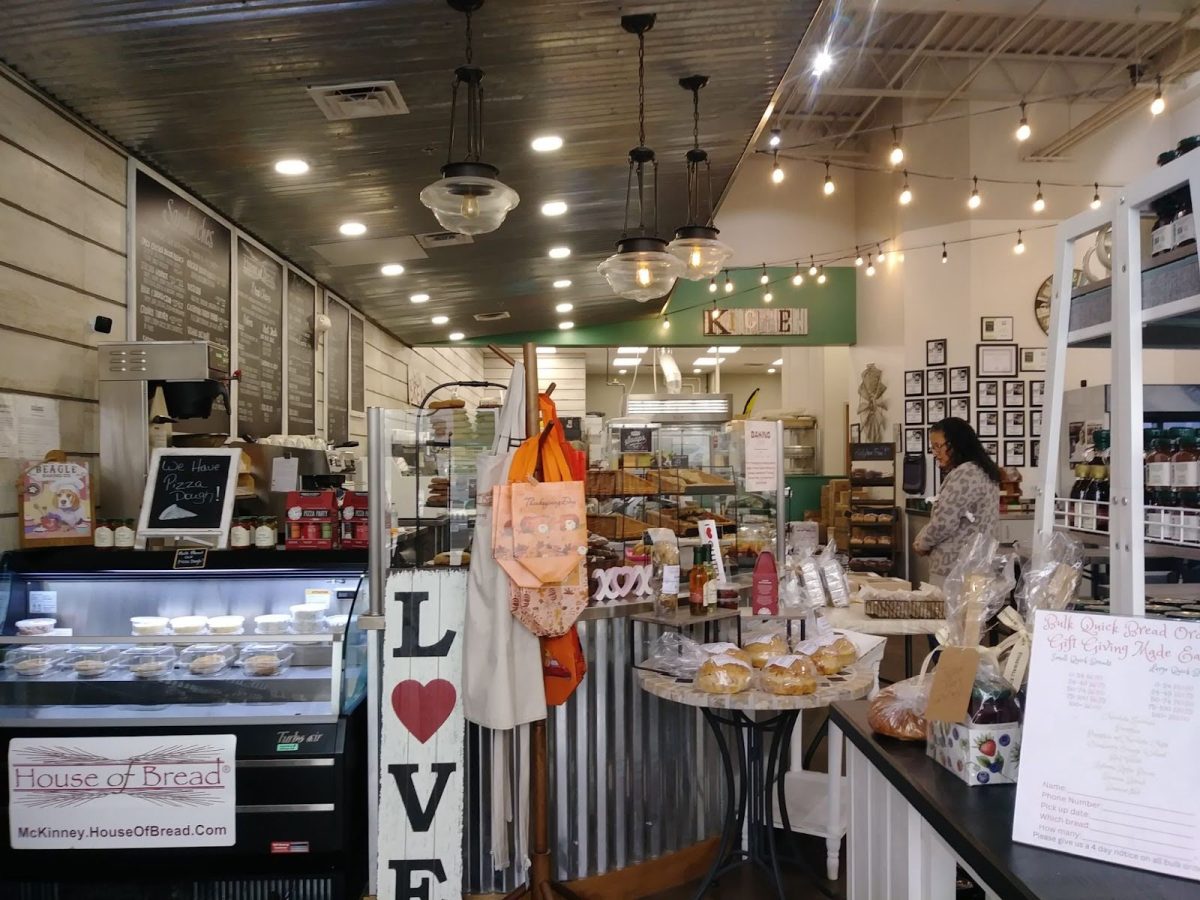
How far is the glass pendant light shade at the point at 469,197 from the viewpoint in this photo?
315cm

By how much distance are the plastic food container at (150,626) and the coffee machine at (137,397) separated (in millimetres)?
1027

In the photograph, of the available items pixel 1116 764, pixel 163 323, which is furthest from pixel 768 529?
pixel 163 323

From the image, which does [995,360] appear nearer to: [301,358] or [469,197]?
[301,358]

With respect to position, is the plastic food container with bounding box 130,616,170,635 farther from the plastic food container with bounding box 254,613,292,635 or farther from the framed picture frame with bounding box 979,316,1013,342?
the framed picture frame with bounding box 979,316,1013,342

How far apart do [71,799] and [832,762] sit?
2695 mm

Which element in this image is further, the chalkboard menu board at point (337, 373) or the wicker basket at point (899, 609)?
the chalkboard menu board at point (337, 373)

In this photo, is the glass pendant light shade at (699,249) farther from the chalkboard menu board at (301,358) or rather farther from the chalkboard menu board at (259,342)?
the chalkboard menu board at (301,358)

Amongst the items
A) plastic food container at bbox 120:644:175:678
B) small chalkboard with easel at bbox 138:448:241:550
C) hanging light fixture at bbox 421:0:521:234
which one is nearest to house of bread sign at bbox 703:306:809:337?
hanging light fixture at bbox 421:0:521:234

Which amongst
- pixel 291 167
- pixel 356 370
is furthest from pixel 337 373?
pixel 291 167

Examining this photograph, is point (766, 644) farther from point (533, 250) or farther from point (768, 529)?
point (533, 250)

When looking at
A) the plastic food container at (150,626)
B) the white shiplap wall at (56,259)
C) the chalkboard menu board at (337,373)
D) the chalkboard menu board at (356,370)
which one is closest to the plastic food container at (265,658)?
the plastic food container at (150,626)

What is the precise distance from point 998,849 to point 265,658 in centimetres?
244

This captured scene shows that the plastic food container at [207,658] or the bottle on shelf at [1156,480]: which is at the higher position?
the bottle on shelf at [1156,480]

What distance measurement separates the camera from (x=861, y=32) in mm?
7836
